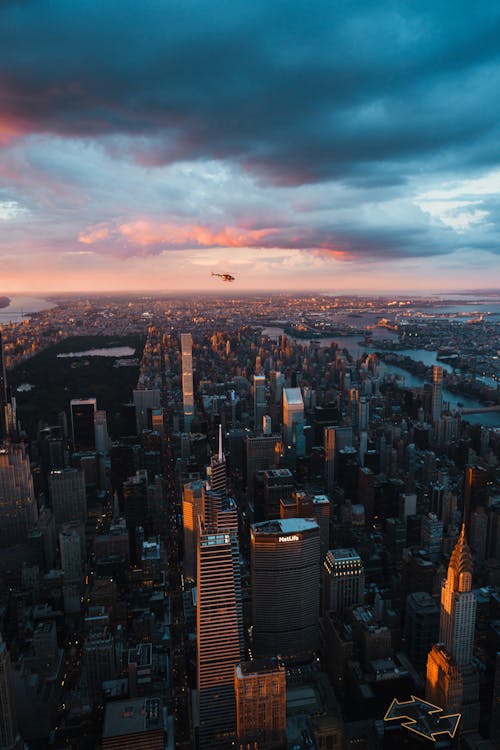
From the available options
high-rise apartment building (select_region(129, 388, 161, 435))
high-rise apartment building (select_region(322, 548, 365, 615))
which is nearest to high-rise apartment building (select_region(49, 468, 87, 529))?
high-rise apartment building (select_region(129, 388, 161, 435))

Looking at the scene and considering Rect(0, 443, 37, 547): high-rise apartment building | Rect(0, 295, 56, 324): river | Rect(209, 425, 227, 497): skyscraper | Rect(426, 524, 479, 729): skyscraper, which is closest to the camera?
Rect(426, 524, 479, 729): skyscraper

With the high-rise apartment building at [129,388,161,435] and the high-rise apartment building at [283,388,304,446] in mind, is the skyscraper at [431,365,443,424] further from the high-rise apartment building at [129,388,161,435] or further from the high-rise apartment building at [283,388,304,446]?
the high-rise apartment building at [129,388,161,435]

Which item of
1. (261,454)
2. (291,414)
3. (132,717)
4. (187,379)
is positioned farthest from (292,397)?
(132,717)

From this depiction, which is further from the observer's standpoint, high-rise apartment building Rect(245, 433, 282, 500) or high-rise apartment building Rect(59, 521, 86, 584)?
high-rise apartment building Rect(245, 433, 282, 500)

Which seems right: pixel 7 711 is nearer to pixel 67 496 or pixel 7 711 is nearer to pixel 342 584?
pixel 342 584

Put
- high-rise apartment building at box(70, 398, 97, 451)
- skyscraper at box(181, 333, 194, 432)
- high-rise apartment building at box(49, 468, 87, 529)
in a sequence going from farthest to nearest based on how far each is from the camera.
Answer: skyscraper at box(181, 333, 194, 432)
high-rise apartment building at box(70, 398, 97, 451)
high-rise apartment building at box(49, 468, 87, 529)

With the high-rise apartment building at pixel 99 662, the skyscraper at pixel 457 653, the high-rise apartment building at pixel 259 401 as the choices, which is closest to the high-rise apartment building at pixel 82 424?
the high-rise apartment building at pixel 259 401

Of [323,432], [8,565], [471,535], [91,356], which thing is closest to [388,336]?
[323,432]
